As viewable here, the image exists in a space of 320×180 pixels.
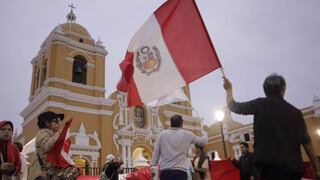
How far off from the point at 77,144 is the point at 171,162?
14345mm

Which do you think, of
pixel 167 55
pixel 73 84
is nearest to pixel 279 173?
pixel 167 55

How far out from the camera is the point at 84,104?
19172mm

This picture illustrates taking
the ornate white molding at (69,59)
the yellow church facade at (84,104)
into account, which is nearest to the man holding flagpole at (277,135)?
the yellow church facade at (84,104)

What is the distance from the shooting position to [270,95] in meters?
2.98

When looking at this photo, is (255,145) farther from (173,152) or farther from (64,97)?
(64,97)

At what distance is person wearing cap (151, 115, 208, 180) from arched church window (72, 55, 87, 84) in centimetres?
1683

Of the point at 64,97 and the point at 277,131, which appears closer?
the point at 277,131

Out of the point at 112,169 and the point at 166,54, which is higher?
the point at 166,54

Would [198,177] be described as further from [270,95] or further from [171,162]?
[270,95]

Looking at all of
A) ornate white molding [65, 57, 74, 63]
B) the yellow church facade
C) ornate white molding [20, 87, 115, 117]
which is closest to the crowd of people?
the yellow church facade

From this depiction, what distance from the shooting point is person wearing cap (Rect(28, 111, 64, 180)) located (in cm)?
386

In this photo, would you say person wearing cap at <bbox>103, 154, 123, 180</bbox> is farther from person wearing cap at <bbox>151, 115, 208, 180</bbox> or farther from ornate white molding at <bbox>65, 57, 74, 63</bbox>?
ornate white molding at <bbox>65, 57, 74, 63</bbox>

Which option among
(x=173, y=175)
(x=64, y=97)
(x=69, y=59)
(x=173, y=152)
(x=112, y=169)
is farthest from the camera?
(x=69, y=59)

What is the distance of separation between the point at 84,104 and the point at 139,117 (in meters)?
4.51
